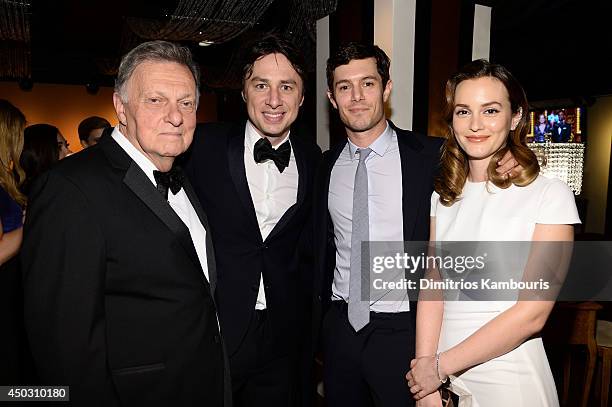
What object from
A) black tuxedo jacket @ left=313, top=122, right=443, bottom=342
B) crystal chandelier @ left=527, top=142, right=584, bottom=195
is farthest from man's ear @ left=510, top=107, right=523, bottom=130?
crystal chandelier @ left=527, top=142, right=584, bottom=195

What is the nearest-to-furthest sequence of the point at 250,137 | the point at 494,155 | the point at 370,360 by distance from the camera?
the point at 494,155 < the point at 370,360 < the point at 250,137

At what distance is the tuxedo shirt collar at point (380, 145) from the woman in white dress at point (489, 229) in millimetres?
472

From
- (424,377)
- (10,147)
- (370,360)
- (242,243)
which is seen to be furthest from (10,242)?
(424,377)

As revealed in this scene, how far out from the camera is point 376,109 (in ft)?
7.97

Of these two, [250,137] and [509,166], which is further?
[250,137]

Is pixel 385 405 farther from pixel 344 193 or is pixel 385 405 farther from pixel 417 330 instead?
pixel 344 193

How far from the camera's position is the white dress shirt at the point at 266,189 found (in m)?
2.36

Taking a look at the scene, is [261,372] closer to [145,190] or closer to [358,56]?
[145,190]

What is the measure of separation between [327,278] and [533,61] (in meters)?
7.18

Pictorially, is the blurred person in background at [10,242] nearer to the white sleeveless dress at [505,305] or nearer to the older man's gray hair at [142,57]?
the older man's gray hair at [142,57]

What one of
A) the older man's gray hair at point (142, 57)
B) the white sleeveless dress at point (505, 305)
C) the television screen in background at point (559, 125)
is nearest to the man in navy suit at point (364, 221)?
the white sleeveless dress at point (505, 305)

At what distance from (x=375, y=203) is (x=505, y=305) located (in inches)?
32.0

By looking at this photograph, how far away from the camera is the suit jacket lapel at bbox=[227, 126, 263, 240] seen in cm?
227

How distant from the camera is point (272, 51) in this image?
95.8 inches
